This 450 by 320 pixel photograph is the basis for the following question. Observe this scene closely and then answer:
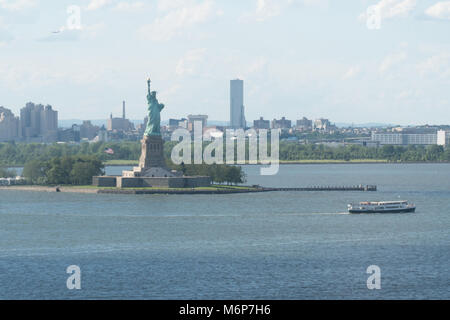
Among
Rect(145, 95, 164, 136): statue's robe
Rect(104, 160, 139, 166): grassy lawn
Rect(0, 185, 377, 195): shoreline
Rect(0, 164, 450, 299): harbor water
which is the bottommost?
Rect(0, 164, 450, 299): harbor water

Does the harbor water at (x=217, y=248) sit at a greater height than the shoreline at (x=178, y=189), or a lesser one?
lesser

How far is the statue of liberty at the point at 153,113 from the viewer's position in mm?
96500

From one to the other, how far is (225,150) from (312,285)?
469 ft

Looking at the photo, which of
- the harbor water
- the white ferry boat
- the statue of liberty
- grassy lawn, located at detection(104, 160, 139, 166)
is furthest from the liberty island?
grassy lawn, located at detection(104, 160, 139, 166)

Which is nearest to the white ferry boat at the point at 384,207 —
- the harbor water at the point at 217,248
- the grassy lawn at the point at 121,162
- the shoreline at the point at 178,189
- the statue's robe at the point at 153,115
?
the harbor water at the point at 217,248

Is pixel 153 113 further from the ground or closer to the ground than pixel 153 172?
further from the ground

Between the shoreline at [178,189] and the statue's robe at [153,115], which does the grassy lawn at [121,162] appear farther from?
the statue's robe at [153,115]

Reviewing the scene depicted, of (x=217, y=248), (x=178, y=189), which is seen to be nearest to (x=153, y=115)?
(x=178, y=189)

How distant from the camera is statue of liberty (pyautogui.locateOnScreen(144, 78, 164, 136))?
317 feet

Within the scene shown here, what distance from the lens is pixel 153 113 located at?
97375mm

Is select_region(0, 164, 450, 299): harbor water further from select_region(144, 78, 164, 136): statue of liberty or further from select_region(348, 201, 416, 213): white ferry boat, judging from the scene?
select_region(144, 78, 164, 136): statue of liberty

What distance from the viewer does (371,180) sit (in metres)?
127

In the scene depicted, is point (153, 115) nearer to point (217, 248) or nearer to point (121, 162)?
point (217, 248)
